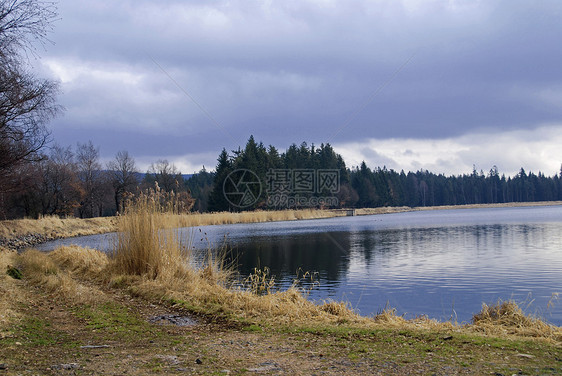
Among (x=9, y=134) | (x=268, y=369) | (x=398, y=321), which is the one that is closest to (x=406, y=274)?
(x=398, y=321)

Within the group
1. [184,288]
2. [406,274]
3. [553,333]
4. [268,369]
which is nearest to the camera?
[268,369]

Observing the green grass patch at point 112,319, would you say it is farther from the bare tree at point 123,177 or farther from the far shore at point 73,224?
the bare tree at point 123,177

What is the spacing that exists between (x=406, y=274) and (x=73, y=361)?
10.9 meters

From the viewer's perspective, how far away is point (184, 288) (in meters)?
8.86

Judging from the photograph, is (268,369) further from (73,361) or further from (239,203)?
(239,203)

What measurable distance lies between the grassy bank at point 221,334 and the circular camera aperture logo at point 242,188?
195ft

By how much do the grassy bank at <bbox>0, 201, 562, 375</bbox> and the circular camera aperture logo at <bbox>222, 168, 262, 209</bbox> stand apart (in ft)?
195

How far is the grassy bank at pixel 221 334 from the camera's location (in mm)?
4371

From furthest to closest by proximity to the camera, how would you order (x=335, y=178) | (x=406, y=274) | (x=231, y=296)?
1. (x=335, y=178)
2. (x=406, y=274)
3. (x=231, y=296)

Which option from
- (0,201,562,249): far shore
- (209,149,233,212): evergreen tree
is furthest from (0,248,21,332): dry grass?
(209,149,233,212): evergreen tree

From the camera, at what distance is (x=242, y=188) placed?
229 feet

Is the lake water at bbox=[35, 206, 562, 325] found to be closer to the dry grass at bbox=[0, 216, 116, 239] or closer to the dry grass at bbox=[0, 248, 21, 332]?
the dry grass at bbox=[0, 248, 21, 332]

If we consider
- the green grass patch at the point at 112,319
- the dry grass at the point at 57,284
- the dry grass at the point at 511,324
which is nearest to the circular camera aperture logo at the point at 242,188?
the dry grass at the point at 57,284

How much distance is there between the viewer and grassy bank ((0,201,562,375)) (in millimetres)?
4371
